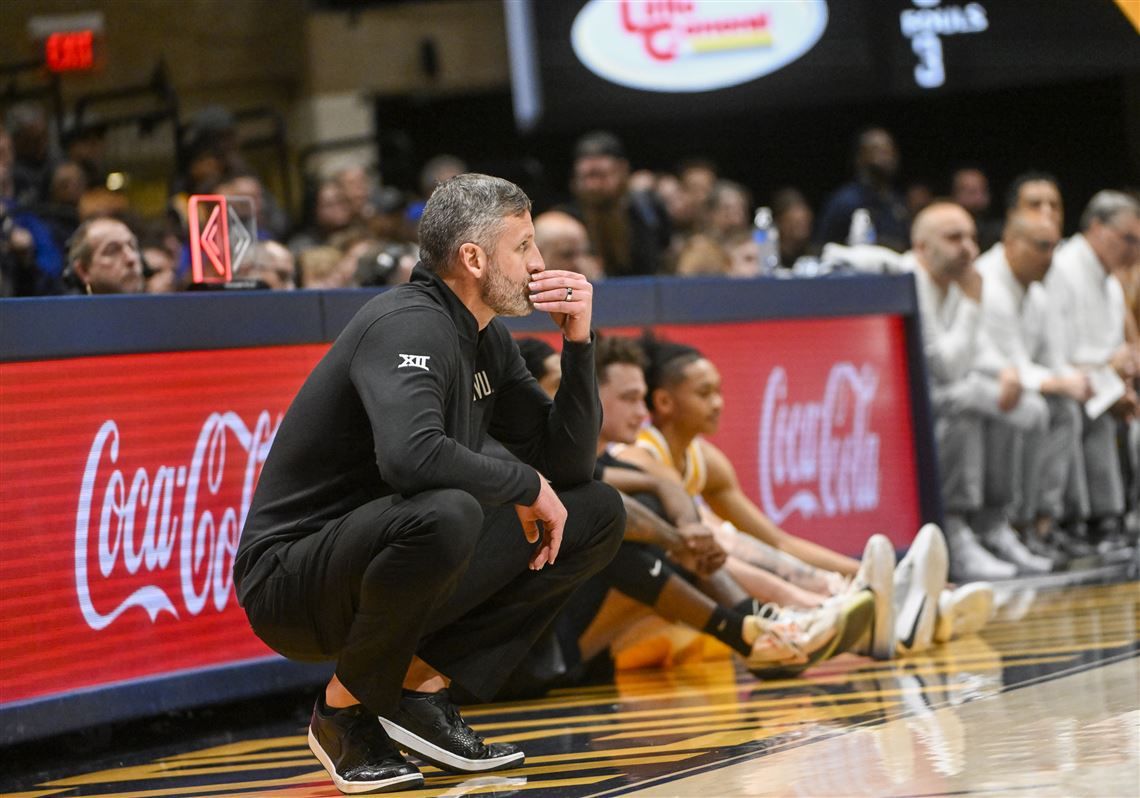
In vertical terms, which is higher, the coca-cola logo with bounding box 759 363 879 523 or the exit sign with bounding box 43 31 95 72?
the exit sign with bounding box 43 31 95 72

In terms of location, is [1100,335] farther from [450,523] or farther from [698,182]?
[450,523]

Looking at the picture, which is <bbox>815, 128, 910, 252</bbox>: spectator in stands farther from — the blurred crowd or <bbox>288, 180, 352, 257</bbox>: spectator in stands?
<bbox>288, 180, 352, 257</bbox>: spectator in stands

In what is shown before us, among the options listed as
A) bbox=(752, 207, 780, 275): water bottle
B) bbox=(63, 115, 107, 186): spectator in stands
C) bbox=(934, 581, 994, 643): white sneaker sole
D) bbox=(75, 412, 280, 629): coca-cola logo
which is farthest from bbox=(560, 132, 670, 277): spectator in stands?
bbox=(75, 412, 280, 629): coca-cola logo

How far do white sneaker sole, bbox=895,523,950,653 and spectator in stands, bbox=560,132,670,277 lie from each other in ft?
12.1

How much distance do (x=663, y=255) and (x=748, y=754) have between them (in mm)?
5916

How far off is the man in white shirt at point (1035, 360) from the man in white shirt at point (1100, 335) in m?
0.14

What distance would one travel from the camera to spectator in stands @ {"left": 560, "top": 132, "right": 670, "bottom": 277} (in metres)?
9.73

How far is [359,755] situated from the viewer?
173 inches

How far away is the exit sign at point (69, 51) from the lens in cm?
1162

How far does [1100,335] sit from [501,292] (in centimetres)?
625

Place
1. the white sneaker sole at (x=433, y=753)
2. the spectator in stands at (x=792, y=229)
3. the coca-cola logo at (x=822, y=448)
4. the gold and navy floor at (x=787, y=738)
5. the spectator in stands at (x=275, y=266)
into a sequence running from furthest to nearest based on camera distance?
the spectator in stands at (x=792, y=229), the coca-cola logo at (x=822, y=448), the spectator in stands at (x=275, y=266), the white sneaker sole at (x=433, y=753), the gold and navy floor at (x=787, y=738)

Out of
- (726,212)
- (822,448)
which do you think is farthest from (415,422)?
(726,212)

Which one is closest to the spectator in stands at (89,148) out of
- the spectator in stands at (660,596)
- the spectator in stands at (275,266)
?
the spectator in stands at (275,266)

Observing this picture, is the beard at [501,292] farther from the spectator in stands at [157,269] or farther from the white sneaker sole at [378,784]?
the spectator in stands at [157,269]
